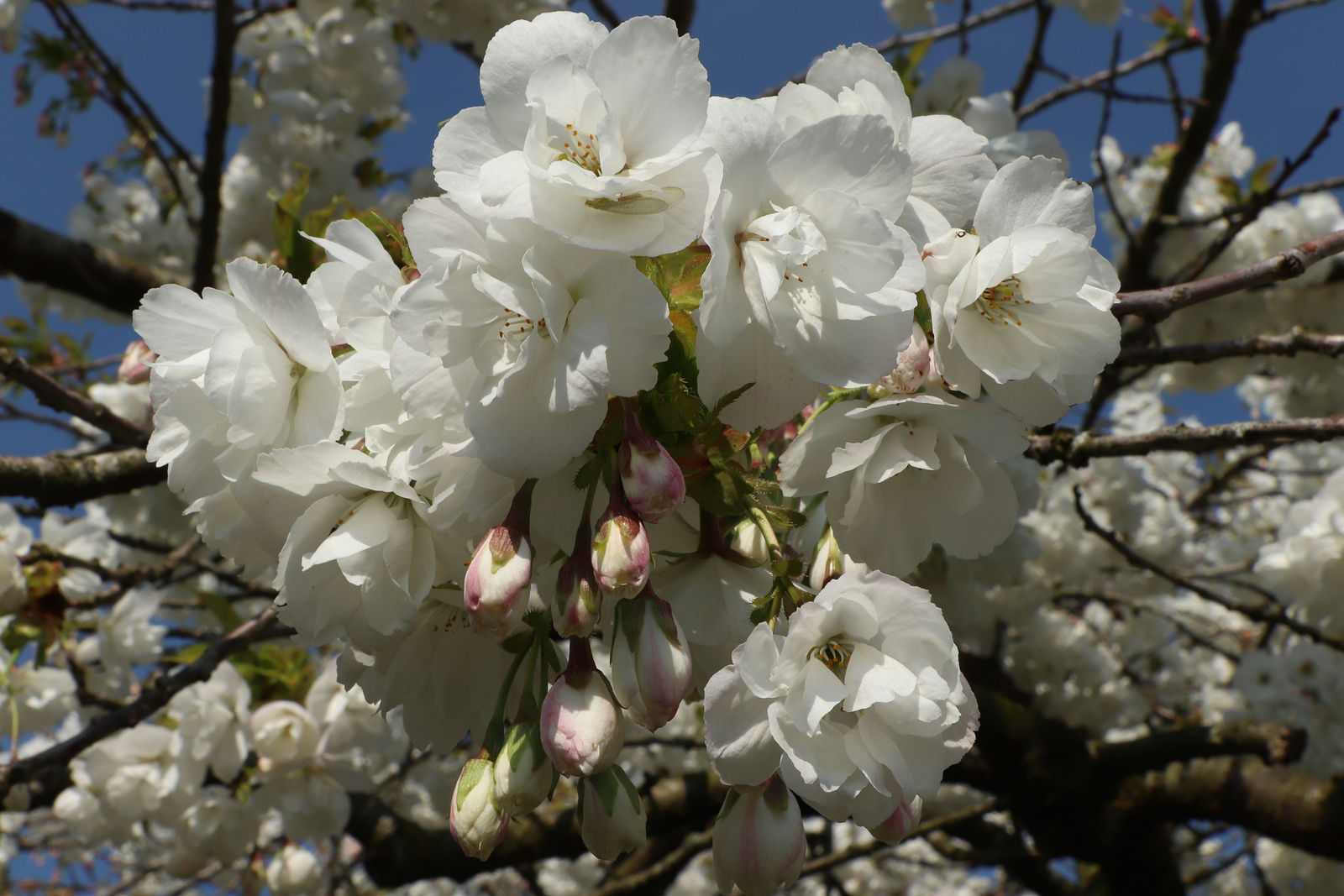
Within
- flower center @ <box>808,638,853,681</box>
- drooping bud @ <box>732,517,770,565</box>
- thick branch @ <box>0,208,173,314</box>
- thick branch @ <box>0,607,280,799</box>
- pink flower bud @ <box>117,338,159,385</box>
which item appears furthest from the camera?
thick branch @ <box>0,208,173,314</box>

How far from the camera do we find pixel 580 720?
3.03 feet

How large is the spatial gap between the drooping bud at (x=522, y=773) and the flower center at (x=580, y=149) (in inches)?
24.9

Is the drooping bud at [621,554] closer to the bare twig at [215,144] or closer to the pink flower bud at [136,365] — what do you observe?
the pink flower bud at [136,365]

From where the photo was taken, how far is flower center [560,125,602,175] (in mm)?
917

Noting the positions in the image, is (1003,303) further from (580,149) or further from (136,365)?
(136,365)

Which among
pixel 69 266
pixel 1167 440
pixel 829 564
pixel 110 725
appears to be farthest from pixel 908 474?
pixel 69 266

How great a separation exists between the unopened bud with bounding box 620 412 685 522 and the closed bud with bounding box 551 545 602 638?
0.09m

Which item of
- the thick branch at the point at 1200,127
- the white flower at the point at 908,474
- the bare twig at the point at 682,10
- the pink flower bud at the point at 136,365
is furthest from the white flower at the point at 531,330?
the thick branch at the point at 1200,127

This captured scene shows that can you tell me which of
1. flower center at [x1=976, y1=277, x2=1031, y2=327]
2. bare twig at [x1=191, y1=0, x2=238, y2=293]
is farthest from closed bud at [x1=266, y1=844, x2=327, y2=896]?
flower center at [x1=976, y1=277, x2=1031, y2=327]

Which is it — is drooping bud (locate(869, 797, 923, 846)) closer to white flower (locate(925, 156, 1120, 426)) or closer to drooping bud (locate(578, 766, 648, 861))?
drooping bud (locate(578, 766, 648, 861))

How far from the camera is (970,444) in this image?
104 cm

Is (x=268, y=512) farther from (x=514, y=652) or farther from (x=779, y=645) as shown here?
(x=779, y=645)

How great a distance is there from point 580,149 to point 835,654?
0.63 meters

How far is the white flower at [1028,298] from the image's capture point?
95 cm
